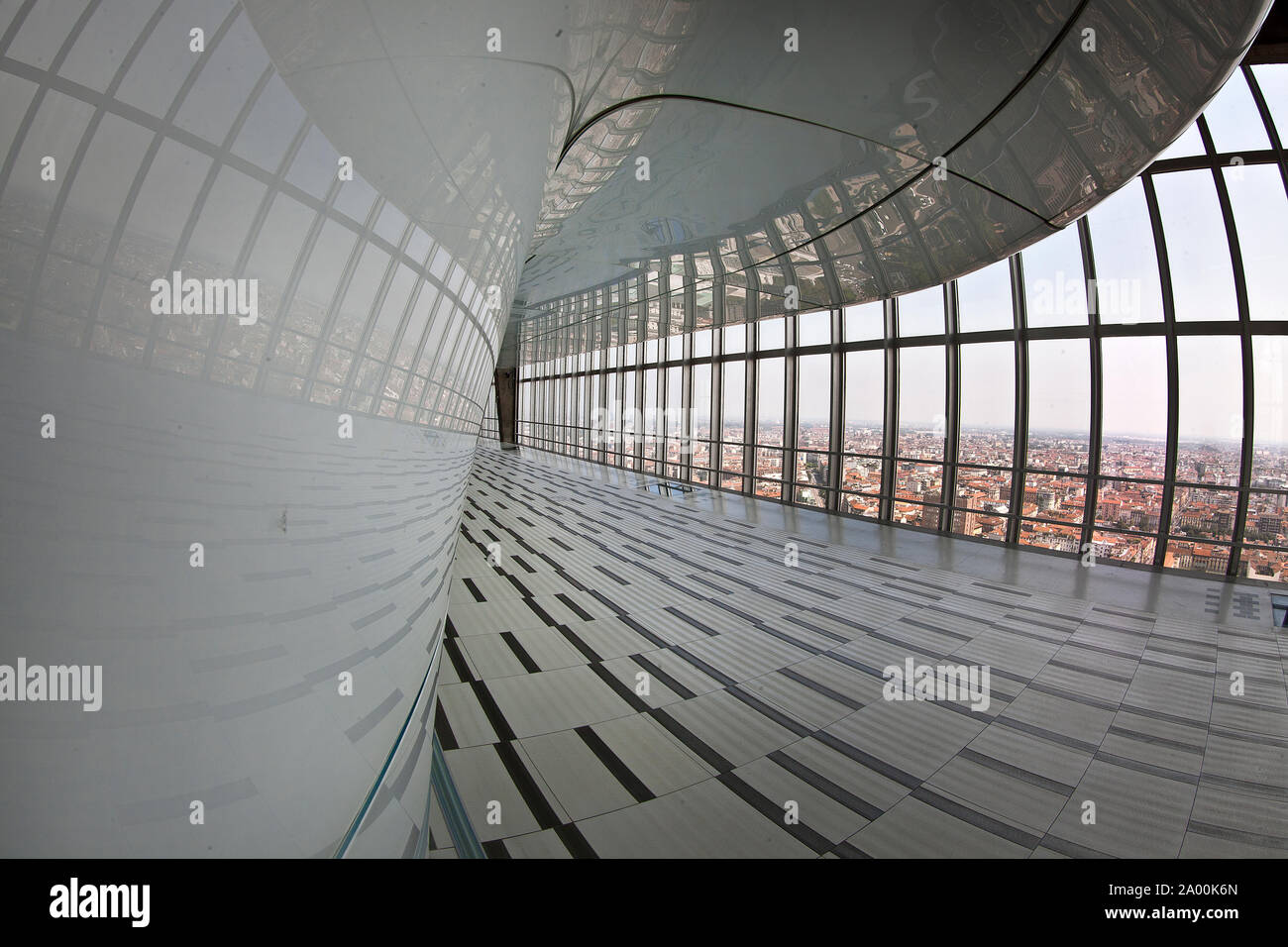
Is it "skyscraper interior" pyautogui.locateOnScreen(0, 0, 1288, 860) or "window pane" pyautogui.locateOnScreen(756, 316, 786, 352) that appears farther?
"window pane" pyautogui.locateOnScreen(756, 316, 786, 352)

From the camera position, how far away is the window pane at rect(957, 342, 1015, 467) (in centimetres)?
795

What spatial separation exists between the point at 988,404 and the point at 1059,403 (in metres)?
0.91

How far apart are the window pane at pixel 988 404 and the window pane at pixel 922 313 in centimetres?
64

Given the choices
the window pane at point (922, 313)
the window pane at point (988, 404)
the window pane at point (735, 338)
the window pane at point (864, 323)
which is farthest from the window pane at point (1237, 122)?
the window pane at point (735, 338)

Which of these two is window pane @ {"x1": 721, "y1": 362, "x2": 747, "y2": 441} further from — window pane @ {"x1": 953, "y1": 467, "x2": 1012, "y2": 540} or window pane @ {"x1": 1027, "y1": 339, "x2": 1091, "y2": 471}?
window pane @ {"x1": 1027, "y1": 339, "x2": 1091, "y2": 471}

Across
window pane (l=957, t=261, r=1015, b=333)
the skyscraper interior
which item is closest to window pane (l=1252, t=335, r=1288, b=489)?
the skyscraper interior

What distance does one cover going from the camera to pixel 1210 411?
6293 mm

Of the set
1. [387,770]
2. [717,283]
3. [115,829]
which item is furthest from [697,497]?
[115,829]

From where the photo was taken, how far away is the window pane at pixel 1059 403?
724 centimetres

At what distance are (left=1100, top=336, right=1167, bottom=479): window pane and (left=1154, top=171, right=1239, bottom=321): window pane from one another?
0.53 meters

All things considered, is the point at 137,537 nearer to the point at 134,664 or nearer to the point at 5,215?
the point at 134,664

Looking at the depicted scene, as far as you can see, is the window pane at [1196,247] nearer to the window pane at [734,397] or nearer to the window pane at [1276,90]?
the window pane at [1276,90]

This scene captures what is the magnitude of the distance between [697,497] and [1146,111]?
940cm

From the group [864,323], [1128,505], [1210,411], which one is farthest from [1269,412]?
[864,323]
